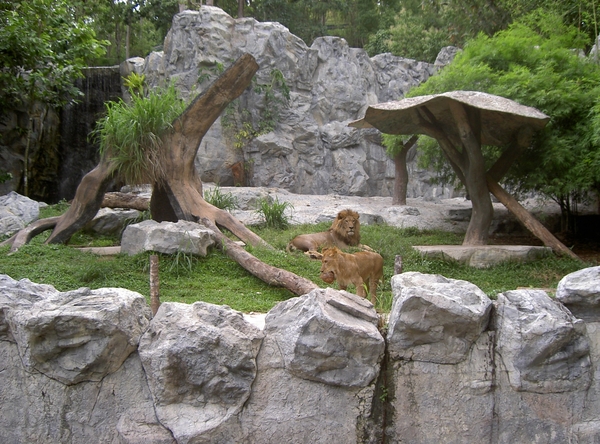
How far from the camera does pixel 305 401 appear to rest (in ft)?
12.7

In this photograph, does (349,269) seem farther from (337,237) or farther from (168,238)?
(337,237)

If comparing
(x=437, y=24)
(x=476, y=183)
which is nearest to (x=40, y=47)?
(x=476, y=183)

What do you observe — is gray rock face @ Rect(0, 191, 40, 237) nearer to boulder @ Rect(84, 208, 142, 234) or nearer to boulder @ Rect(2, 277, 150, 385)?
boulder @ Rect(84, 208, 142, 234)

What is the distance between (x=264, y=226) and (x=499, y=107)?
458 cm

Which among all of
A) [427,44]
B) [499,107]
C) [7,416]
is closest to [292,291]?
[7,416]

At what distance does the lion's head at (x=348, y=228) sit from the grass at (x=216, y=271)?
437 mm

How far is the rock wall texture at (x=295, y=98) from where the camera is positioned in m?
18.6

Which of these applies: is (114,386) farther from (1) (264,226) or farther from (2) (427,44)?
(2) (427,44)

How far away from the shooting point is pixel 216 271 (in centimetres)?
753

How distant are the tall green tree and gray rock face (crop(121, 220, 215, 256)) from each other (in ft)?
19.0

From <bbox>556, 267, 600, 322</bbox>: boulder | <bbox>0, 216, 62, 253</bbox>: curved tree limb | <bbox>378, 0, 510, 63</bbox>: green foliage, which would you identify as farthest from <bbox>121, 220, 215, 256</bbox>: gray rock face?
<bbox>378, 0, 510, 63</bbox>: green foliage

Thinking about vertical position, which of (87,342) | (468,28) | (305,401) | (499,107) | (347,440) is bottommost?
(347,440)

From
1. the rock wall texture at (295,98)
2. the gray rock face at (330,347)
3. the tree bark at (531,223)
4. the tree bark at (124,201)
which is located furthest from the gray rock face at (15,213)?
the tree bark at (531,223)

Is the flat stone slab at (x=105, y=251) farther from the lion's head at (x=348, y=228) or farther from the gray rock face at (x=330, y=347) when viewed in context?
the gray rock face at (x=330, y=347)
